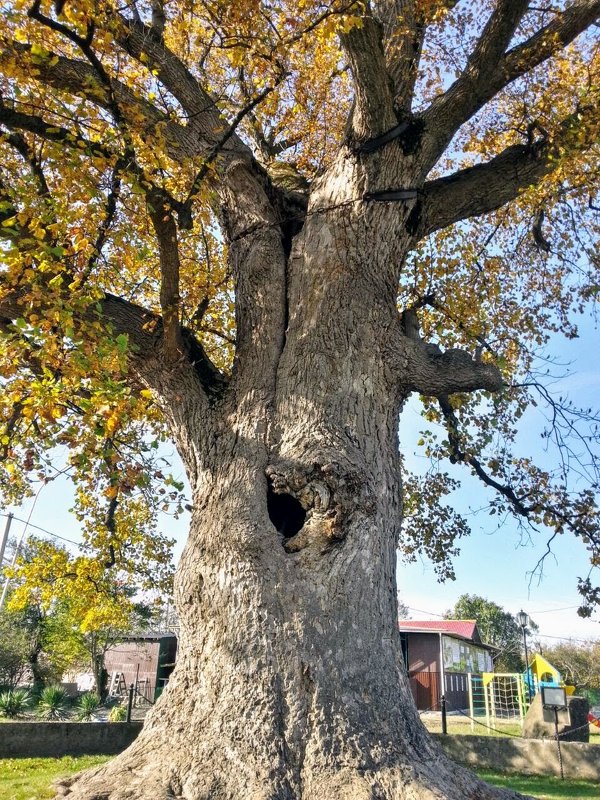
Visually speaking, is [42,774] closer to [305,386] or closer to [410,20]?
[305,386]

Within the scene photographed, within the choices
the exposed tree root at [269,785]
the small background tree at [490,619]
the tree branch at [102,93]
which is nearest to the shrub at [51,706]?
the exposed tree root at [269,785]

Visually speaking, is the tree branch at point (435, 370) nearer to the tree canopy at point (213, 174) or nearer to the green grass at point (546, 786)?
the tree canopy at point (213, 174)

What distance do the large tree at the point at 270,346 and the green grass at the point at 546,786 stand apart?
10.8 ft

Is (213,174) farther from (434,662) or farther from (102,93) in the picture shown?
(434,662)

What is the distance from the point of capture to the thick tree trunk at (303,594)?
11.4ft

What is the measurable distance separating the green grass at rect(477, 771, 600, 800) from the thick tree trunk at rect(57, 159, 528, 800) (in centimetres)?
481

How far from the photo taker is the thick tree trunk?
347 cm

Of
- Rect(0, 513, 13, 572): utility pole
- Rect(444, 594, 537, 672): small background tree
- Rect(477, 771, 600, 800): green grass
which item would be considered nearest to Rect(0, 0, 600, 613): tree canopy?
Rect(477, 771, 600, 800): green grass

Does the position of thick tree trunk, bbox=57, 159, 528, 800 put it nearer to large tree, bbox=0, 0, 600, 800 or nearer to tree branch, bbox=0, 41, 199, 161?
large tree, bbox=0, 0, 600, 800

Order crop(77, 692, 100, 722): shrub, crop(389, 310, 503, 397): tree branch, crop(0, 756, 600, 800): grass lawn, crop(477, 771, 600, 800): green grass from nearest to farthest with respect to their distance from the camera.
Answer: crop(389, 310, 503, 397): tree branch, crop(0, 756, 600, 800): grass lawn, crop(477, 771, 600, 800): green grass, crop(77, 692, 100, 722): shrub

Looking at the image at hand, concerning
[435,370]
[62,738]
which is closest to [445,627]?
[62,738]

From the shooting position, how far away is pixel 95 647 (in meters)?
24.3

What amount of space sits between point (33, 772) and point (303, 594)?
615cm

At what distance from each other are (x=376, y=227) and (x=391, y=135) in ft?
2.65
